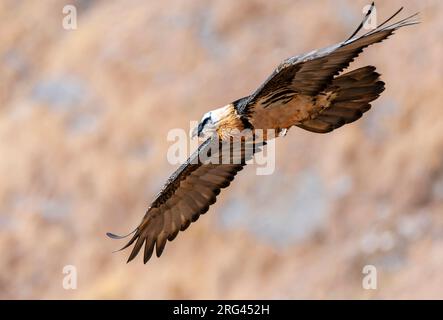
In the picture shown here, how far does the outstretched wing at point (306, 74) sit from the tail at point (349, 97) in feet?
0.78

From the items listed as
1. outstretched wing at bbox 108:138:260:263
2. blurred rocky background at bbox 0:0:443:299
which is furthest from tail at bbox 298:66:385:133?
blurred rocky background at bbox 0:0:443:299

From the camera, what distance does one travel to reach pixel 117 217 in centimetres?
1906

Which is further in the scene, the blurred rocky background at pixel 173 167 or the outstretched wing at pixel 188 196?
the blurred rocky background at pixel 173 167

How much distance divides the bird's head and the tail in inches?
22.5

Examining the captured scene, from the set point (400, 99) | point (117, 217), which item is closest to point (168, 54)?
point (117, 217)

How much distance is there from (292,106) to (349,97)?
1.39 ft

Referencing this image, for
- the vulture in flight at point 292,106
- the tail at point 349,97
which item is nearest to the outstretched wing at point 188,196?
the vulture in flight at point 292,106

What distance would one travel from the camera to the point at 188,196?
31.6 ft

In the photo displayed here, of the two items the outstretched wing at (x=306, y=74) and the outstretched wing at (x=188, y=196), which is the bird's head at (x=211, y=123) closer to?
the outstretched wing at (x=306, y=74)

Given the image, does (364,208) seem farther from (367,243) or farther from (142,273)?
(142,273)

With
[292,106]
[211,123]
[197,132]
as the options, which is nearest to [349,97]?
[292,106]

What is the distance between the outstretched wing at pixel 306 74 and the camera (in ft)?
24.1
